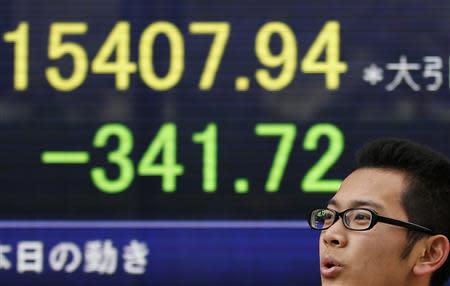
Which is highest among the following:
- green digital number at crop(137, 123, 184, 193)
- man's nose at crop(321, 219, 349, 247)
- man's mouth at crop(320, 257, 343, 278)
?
man's nose at crop(321, 219, 349, 247)

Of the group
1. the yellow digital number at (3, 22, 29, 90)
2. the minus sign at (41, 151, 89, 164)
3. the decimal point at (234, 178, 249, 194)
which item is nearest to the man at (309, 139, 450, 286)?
the decimal point at (234, 178, 249, 194)

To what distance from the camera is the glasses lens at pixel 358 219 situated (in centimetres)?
195

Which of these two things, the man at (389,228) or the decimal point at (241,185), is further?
the decimal point at (241,185)

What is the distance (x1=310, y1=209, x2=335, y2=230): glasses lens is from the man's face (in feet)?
0.06

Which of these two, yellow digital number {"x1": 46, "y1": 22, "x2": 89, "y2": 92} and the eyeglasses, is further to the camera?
yellow digital number {"x1": 46, "y1": 22, "x2": 89, "y2": 92}

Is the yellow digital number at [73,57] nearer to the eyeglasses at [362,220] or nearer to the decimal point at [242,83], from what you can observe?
the decimal point at [242,83]

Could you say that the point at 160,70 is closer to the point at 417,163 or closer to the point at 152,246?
the point at 152,246

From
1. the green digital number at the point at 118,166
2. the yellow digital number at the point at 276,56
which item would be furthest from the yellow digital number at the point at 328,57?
the green digital number at the point at 118,166

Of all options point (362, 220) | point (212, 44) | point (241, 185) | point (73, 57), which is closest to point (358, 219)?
point (362, 220)

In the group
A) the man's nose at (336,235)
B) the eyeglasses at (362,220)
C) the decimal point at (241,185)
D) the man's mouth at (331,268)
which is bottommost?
the decimal point at (241,185)

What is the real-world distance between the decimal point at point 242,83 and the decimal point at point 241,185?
310 mm

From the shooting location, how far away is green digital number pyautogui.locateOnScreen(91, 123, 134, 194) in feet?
13.1

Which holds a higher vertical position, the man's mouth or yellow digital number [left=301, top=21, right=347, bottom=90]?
yellow digital number [left=301, top=21, right=347, bottom=90]

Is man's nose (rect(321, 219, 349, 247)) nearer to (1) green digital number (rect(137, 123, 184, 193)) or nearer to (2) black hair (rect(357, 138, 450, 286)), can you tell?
(2) black hair (rect(357, 138, 450, 286))
